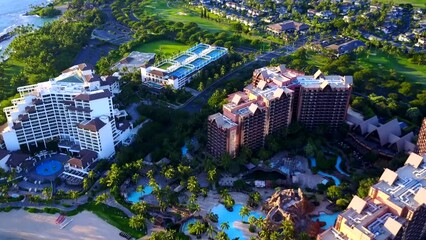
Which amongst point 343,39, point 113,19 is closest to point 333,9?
point 343,39

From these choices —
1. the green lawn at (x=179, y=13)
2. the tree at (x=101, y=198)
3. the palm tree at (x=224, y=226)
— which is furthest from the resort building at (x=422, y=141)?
the green lawn at (x=179, y=13)

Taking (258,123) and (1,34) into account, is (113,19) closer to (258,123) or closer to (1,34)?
(1,34)

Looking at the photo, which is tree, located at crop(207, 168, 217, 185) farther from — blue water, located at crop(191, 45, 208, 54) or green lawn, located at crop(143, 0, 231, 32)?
green lawn, located at crop(143, 0, 231, 32)

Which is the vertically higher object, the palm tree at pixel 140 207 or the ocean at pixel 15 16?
the ocean at pixel 15 16

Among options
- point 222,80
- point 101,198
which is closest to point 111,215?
point 101,198

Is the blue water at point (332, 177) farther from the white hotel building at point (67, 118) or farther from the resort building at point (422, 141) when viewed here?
the white hotel building at point (67, 118)

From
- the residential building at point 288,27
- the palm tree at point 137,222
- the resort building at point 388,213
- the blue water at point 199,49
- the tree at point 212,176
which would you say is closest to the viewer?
the resort building at point 388,213

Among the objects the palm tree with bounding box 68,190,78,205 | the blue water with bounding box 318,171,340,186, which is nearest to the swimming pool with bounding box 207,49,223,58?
the blue water with bounding box 318,171,340,186
